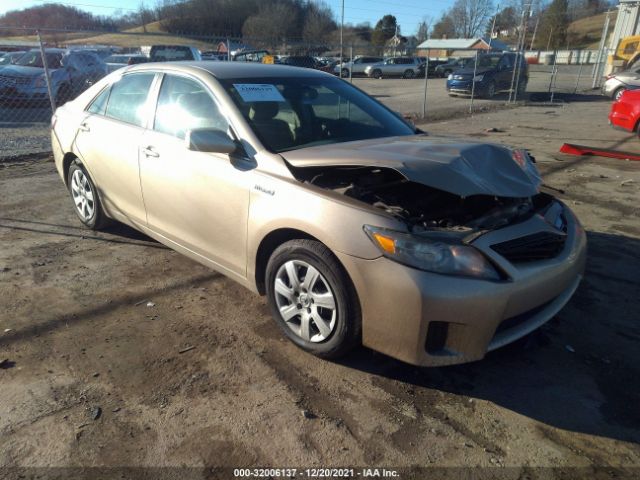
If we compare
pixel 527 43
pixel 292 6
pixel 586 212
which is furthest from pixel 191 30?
pixel 586 212

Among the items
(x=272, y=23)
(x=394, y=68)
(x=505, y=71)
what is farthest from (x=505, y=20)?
(x=505, y=71)

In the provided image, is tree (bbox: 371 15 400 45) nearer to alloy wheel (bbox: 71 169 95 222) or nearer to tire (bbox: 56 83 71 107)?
tire (bbox: 56 83 71 107)

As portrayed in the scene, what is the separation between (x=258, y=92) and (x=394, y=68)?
37341 millimetres

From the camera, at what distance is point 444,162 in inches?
110

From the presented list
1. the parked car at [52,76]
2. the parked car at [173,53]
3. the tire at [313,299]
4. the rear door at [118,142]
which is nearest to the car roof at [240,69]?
the rear door at [118,142]

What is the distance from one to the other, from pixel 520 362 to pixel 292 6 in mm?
81870

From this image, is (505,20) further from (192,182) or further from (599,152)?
(192,182)

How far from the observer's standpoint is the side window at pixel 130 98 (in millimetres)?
3994

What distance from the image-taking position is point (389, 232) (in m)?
2.49

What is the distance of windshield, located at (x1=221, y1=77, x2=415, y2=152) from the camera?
3373 mm

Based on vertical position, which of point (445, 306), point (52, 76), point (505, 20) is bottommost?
point (445, 306)

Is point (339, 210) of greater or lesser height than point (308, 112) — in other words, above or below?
below

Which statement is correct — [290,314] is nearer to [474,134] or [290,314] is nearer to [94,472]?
[94,472]

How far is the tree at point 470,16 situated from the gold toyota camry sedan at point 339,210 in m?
97.3
